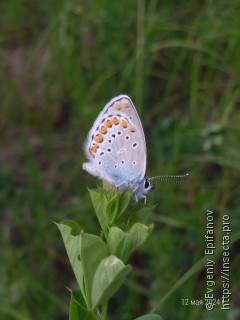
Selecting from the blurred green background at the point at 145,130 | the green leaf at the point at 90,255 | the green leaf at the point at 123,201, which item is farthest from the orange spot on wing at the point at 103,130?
the blurred green background at the point at 145,130

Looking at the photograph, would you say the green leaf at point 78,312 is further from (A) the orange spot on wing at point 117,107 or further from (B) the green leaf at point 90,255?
(A) the orange spot on wing at point 117,107

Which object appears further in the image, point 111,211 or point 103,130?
point 103,130

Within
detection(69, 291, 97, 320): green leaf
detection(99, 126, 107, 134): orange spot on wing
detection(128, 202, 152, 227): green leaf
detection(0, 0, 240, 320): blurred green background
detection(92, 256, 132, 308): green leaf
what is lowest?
detection(0, 0, 240, 320): blurred green background

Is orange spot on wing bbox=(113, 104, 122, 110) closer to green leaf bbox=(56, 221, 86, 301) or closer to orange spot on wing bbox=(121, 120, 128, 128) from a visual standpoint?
orange spot on wing bbox=(121, 120, 128, 128)

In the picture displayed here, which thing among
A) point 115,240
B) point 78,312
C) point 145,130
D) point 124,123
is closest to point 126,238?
point 115,240

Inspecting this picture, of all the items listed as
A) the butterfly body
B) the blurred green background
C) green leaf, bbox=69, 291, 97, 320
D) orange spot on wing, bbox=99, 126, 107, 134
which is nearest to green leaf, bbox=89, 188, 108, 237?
green leaf, bbox=69, 291, 97, 320

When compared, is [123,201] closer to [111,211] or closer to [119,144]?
[111,211]
